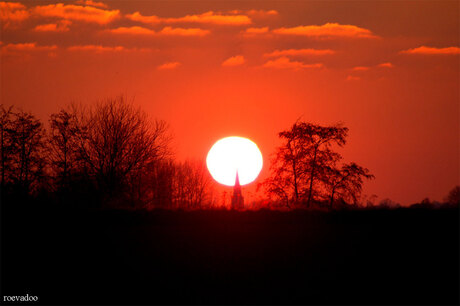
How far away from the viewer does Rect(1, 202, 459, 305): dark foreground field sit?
874 inches

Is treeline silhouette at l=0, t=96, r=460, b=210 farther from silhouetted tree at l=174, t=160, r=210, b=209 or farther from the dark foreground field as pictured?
silhouetted tree at l=174, t=160, r=210, b=209

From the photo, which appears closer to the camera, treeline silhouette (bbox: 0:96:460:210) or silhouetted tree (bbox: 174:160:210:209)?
treeline silhouette (bbox: 0:96:460:210)

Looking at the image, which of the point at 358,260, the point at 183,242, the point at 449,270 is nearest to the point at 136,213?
the point at 183,242

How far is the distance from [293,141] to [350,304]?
61.9ft

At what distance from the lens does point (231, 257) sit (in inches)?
945

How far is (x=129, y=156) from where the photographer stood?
148 feet

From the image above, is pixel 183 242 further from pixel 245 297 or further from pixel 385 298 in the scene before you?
pixel 385 298

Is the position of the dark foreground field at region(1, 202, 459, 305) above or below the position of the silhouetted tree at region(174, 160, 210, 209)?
below

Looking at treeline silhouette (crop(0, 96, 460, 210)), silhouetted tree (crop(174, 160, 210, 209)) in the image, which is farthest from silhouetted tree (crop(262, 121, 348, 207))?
silhouetted tree (crop(174, 160, 210, 209))

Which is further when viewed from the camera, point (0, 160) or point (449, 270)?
point (0, 160)

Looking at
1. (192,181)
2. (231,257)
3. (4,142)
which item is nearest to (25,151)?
(4,142)

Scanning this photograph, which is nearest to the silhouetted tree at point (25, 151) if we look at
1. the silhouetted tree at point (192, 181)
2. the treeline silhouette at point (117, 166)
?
the treeline silhouette at point (117, 166)

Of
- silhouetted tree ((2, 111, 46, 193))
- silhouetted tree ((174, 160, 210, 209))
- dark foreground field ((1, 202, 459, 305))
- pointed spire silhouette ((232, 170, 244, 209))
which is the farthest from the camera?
silhouetted tree ((174, 160, 210, 209))

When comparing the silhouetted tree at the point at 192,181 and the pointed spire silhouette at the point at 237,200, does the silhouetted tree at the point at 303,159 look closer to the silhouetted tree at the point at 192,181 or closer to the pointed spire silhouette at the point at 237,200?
the pointed spire silhouette at the point at 237,200
